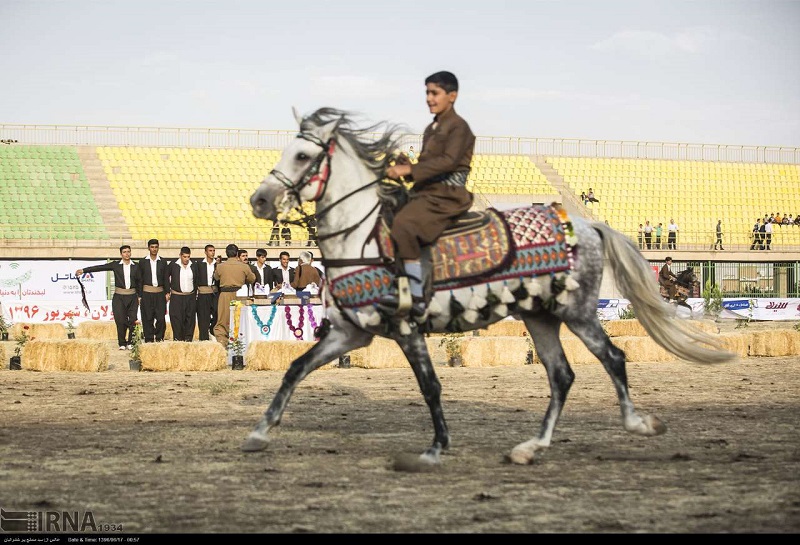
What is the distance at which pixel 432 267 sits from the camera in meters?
8.22

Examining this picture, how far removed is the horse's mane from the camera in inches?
334

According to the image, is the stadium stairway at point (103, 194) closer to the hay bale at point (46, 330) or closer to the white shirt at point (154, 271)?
the hay bale at point (46, 330)

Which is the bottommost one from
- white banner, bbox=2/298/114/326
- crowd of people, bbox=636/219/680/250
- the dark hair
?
white banner, bbox=2/298/114/326

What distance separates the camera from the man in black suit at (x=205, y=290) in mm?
21328

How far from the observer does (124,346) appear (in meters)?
23.8

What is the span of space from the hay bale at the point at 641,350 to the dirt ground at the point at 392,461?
5999mm

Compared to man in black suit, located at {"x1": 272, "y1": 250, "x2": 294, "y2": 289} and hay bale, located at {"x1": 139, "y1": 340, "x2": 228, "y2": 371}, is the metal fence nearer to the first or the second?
man in black suit, located at {"x1": 272, "y1": 250, "x2": 294, "y2": 289}

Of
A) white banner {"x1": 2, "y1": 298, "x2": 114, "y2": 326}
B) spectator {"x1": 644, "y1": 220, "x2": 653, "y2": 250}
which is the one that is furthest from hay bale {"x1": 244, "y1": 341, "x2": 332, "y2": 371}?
spectator {"x1": 644, "y1": 220, "x2": 653, "y2": 250}

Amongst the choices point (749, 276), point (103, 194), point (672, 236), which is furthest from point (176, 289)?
point (672, 236)

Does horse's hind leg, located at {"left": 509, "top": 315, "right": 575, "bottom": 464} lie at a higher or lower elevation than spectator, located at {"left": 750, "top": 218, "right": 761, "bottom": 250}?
lower

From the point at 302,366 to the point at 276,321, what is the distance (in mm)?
12376

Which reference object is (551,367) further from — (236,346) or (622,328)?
(622,328)

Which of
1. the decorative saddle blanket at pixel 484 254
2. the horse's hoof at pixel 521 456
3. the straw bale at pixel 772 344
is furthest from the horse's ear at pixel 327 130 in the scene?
the straw bale at pixel 772 344

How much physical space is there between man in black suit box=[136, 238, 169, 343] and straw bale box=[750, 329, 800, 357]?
11991 mm
